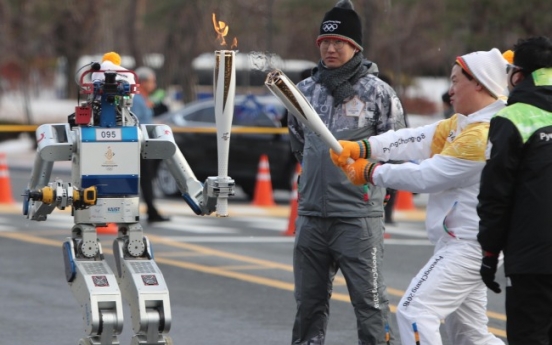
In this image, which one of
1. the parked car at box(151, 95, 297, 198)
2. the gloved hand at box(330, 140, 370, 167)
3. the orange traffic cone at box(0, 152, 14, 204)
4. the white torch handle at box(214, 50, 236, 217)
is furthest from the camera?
the parked car at box(151, 95, 297, 198)

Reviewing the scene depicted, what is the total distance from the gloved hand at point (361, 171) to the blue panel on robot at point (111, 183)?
1523mm

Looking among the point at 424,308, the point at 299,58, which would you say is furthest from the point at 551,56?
the point at 299,58

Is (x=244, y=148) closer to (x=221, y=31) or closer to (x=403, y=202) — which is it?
(x=403, y=202)

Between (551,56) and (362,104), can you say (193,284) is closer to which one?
(362,104)

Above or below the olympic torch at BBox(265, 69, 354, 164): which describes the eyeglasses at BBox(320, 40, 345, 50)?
above

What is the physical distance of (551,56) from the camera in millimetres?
6012

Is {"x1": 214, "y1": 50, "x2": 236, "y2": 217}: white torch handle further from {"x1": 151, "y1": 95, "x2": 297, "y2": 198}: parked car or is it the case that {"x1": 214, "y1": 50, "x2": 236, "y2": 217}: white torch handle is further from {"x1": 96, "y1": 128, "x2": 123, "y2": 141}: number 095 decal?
{"x1": 151, "y1": 95, "x2": 297, "y2": 198}: parked car

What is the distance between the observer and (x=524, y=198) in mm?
5891

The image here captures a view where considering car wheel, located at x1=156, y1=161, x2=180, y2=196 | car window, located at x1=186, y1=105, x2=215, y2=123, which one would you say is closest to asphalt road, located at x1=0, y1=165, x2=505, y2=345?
car wheel, located at x1=156, y1=161, x2=180, y2=196

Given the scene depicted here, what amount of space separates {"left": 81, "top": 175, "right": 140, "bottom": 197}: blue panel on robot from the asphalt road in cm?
197

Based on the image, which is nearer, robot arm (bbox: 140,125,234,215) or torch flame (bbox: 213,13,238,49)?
torch flame (bbox: 213,13,238,49)

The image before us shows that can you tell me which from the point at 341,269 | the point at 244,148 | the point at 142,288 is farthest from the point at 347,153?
the point at 244,148

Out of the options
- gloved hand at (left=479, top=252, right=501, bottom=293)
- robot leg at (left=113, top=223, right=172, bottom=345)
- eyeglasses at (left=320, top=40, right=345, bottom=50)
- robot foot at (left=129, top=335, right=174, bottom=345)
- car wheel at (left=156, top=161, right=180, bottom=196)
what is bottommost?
car wheel at (left=156, top=161, right=180, bottom=196)

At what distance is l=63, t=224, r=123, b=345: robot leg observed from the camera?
23.8ft
